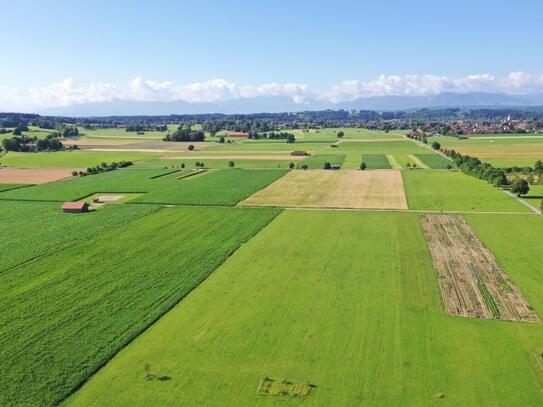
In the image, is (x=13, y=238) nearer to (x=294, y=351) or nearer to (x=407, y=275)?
(x=294, y=351)

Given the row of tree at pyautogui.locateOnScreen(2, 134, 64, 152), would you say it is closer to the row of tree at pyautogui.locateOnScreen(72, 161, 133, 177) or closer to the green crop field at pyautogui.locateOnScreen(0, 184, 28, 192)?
the row of tree at pyautogui.locateOnScreen(72, 161, 133, 177)

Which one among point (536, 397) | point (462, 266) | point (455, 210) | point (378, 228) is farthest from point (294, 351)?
point (455, 210)

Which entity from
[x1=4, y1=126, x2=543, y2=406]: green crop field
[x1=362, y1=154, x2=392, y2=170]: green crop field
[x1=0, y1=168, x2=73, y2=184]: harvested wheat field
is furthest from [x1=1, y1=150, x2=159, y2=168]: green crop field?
[x1=362, y1=154, x2=392, y2=170]: green crop field

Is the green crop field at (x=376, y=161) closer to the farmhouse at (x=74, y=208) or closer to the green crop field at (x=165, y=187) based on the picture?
the green crop field at (x=165, y=187)

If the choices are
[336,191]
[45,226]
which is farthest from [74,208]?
[336,191]

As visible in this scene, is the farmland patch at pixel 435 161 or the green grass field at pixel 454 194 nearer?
the green grass field at pixel 454 194

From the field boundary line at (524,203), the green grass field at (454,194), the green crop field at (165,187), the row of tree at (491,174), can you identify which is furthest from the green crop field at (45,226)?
the row of tree at (491,174)

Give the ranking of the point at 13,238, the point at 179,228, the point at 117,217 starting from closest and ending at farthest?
the point at 13,238
the point at 179,228
the point at 117,217
